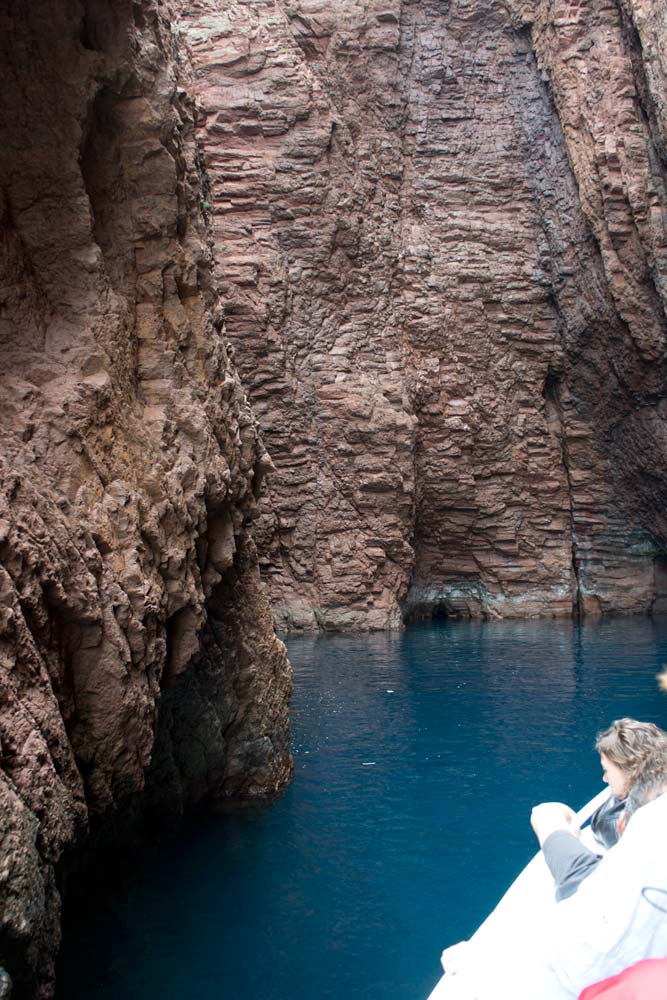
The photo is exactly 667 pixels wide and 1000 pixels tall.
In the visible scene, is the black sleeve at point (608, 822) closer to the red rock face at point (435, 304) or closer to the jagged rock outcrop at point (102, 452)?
the jagged rock outcrop at point (102, 452)

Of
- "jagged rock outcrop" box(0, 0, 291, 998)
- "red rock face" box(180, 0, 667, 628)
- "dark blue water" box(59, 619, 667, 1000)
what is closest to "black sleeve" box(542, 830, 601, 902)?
"jagged rock outcrop" box(0, 0, 291, 998)

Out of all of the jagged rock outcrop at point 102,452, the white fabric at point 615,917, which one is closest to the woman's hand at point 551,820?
the white fabric at point 615,917

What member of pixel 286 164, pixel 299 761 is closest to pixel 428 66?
pixel 286 164

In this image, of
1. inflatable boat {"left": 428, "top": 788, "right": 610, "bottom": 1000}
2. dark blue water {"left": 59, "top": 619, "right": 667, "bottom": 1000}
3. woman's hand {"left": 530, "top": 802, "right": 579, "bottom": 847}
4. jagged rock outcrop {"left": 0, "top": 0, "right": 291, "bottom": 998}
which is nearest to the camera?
woman's hand {"left": 530, "top": 802, "right": 579, "bottom": 847}

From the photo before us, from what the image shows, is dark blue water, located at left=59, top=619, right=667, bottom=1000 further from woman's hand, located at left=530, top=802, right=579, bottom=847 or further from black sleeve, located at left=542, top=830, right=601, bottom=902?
black sleeve, located at left=542, top=830, right=601, bottom=902

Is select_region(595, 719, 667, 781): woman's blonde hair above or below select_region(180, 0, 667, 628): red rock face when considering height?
below

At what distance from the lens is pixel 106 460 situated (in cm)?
510

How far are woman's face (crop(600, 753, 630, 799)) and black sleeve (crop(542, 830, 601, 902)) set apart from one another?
17cm

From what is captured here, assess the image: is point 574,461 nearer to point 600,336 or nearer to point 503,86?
point 600,336

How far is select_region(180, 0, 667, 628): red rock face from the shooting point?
20.6 metres

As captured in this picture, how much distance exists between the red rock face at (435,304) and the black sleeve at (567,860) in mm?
18389

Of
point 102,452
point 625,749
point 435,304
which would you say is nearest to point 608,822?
point 625,749

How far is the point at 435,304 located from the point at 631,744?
69.3 feet

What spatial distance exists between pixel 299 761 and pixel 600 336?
16.2m
